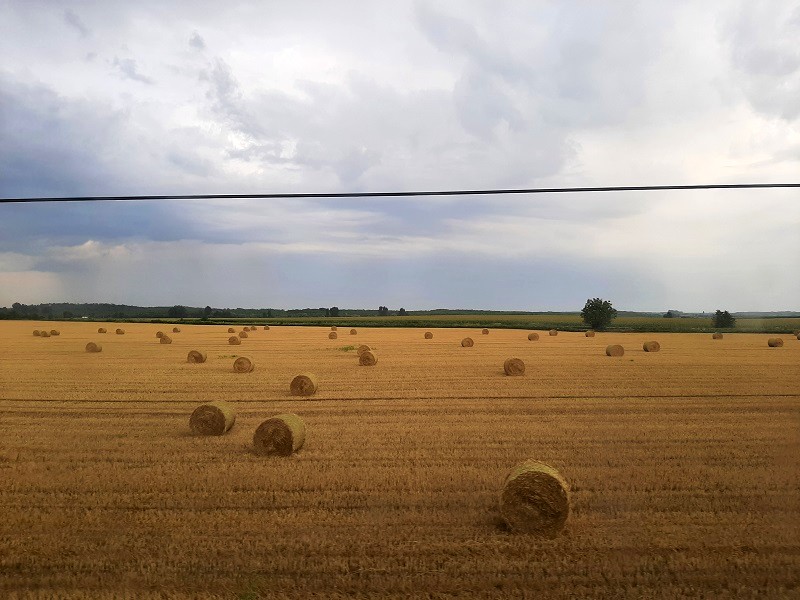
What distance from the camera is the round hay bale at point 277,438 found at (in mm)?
9797

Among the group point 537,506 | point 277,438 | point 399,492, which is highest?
point 277,438

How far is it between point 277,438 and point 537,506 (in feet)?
15.5

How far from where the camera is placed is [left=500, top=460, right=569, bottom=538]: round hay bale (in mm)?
6754

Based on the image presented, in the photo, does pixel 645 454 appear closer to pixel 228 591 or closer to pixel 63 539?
pixel 228 591

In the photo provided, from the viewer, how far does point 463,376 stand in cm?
1927

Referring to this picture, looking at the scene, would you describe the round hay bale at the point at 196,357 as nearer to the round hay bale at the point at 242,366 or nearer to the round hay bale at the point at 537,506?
the round hay bale at the point at 242,366

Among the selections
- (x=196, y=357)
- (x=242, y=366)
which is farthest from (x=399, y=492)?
(x=196, y=357)

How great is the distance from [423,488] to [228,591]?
3.14 metres

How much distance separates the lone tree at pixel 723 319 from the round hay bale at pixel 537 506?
470 centimetres

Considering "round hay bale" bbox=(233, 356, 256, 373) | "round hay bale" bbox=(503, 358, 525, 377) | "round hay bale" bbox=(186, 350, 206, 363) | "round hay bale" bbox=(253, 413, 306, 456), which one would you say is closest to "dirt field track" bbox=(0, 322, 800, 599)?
"round hay bale" bbox=(253, 413, 306, 456)

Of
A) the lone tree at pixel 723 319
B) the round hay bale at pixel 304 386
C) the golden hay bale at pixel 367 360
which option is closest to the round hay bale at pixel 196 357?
the golden hay bale at pixel 367 360

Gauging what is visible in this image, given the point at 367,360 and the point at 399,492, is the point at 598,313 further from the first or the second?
the point at 367,360

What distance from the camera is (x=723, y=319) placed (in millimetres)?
9906

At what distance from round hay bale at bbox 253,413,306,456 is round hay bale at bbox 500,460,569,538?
4.13 meters
